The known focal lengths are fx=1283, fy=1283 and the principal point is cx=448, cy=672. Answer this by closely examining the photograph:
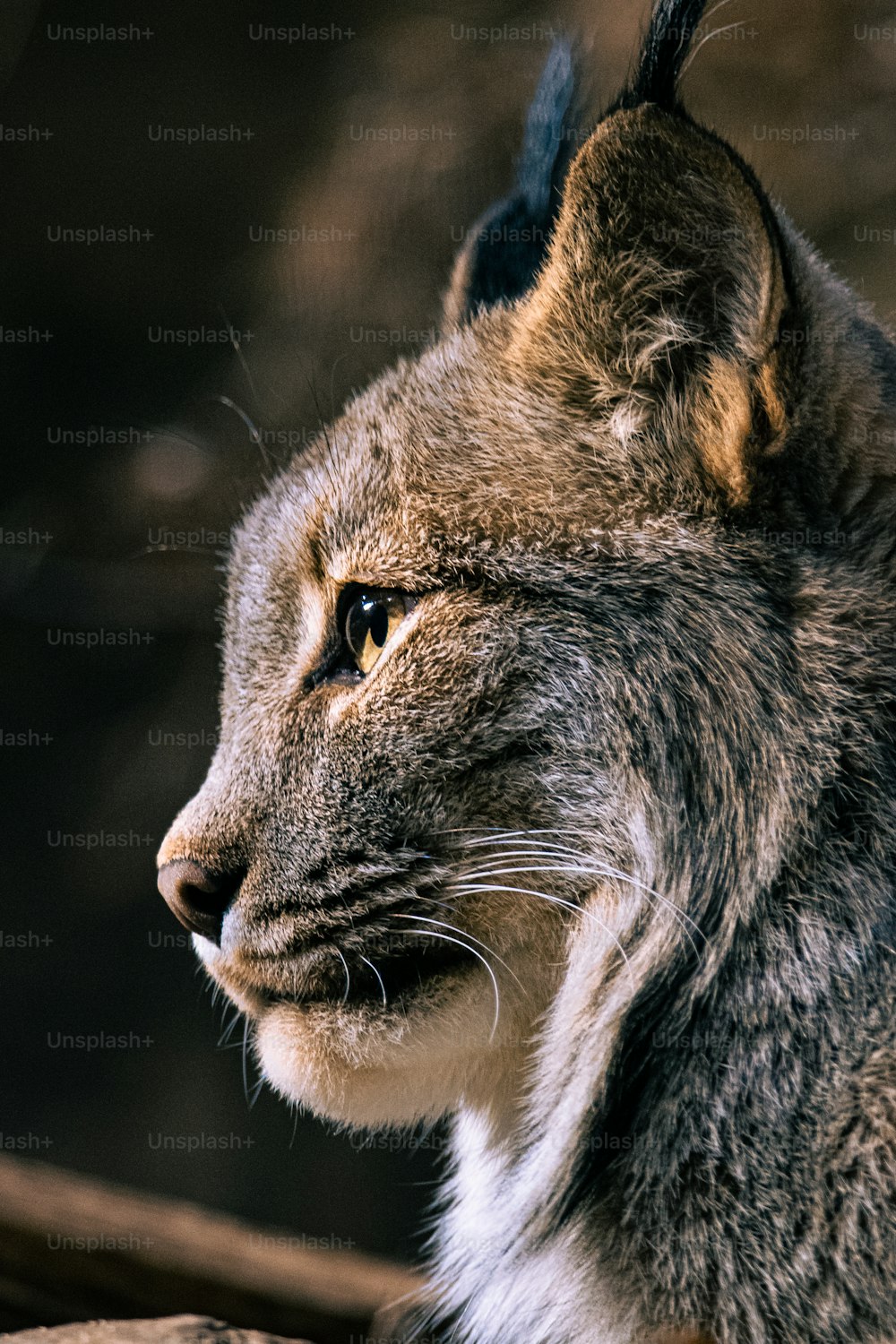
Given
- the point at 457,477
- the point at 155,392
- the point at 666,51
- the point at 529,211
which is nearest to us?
the point at 666,51

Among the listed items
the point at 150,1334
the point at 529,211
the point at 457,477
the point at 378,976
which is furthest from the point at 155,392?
the point at 378,976

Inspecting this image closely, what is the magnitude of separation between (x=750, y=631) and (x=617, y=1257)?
0.76 meters

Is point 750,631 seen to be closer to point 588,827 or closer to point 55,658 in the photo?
point 588,827

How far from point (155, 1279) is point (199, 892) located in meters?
1.21

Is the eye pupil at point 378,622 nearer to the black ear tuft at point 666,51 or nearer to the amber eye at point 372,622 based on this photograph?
the amber eye at point 372,622

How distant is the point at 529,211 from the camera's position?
2178mm

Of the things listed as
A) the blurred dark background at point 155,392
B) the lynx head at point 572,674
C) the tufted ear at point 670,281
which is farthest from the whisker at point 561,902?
the blurred dark background at point 155,392

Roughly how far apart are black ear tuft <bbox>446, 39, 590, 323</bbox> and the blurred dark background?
192 cm

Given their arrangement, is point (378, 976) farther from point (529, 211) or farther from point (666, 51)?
point (529, 211)

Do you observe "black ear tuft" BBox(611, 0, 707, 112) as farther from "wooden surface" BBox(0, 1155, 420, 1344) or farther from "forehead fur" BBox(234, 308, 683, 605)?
"wooden surface" BBox(0, 1155, 420, 1344)

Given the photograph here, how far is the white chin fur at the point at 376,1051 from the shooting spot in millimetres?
1605

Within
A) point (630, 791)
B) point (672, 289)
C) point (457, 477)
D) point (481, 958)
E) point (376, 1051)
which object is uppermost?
point (672, 289)

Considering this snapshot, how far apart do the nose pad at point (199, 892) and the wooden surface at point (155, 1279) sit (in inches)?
43.0

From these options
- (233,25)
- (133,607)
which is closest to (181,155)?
(233,25)
